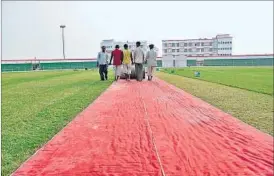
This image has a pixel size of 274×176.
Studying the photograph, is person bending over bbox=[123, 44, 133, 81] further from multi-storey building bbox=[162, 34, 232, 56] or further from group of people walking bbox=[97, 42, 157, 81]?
multi-storey building bbox=[162, 34, 232, 56]

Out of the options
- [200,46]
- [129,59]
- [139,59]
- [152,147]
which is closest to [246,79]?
[139,59]

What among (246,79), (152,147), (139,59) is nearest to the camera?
(152,147)

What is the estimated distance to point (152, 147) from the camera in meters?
4.12

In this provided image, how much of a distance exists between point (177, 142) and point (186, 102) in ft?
13.2

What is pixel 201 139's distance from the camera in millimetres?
4629

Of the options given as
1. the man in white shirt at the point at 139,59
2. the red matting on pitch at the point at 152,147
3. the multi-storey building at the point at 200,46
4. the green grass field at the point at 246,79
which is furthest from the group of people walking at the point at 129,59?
the multi-storey building at the point at 200,46

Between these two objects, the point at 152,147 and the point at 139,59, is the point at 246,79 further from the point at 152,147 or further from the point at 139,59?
the point at 152,147

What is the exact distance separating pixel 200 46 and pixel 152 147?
83.4m

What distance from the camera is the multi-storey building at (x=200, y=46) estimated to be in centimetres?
8369

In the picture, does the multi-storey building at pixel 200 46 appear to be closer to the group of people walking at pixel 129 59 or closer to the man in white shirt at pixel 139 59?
the group of people walking at pixel 129 59

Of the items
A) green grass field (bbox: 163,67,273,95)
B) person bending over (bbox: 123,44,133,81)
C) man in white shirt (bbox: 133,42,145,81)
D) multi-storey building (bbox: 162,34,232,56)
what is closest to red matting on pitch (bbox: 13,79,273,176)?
green grass field (bbox: 163,67,273,95)

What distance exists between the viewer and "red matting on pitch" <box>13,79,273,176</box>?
338 cm

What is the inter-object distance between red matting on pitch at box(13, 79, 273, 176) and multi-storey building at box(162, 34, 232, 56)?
3067 inches

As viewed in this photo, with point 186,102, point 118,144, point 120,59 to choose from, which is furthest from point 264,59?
point 118,144
